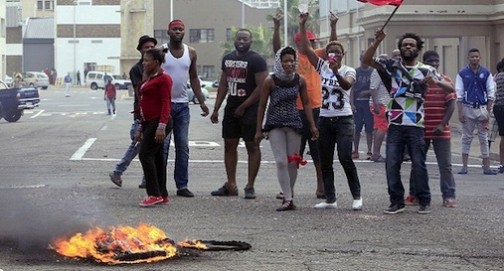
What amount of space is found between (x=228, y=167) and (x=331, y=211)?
73.0 inches

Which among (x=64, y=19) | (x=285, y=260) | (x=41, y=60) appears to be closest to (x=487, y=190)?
(x=285, y=260)

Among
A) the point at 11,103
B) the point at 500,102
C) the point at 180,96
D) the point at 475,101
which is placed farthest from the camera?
the point at 11,103

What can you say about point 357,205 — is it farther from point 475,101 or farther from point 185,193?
point 475,101

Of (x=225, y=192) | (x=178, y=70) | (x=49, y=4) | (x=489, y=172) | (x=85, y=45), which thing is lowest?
(x=489, y=172)

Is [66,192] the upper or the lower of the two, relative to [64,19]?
lower

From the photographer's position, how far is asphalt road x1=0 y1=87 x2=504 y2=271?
332 inches

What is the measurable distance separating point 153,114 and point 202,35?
74.6 meters

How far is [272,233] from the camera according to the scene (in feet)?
32.5

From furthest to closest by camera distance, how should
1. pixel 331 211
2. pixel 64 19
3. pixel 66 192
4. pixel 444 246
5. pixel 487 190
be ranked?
pixel 64 19 < pixel 487 190 < pixel 66 192 < pixel 331 211 < pixel 444 246

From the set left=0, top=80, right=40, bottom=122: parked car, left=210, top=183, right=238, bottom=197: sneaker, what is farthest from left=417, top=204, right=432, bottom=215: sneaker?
left=0, top=80, right=40, bottom=122: parked car

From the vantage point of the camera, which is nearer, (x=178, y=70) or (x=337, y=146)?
(x=337, y=146)

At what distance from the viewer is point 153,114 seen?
38.8 feet

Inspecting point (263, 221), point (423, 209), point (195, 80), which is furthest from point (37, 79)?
point (263, 221)

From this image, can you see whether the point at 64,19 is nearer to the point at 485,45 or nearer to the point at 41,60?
the point at 41,60
